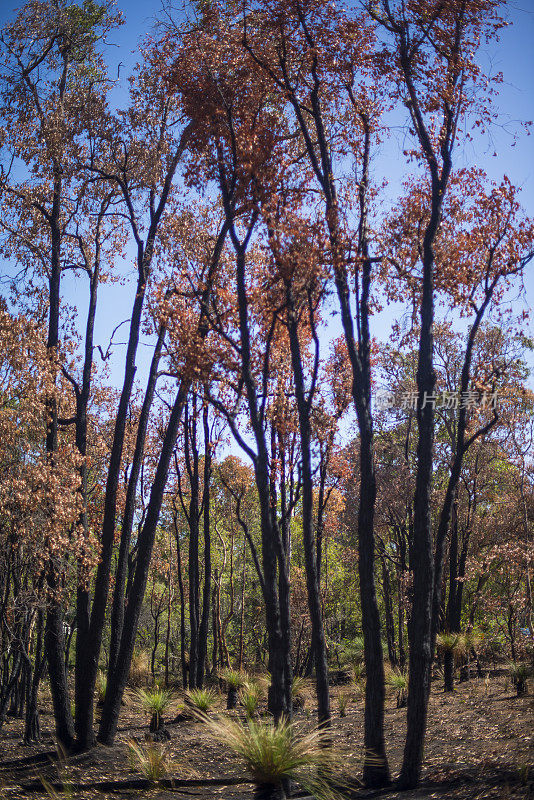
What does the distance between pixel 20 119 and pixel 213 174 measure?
505 cm

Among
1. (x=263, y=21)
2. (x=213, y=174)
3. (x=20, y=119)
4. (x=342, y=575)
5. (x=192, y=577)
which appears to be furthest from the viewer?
(x=342, y=575)

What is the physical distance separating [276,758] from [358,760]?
10.9 feet

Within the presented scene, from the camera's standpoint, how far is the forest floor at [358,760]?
693cm

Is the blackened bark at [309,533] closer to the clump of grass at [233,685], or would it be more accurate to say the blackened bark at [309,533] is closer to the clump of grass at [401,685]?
the clump of grass at [401,685]

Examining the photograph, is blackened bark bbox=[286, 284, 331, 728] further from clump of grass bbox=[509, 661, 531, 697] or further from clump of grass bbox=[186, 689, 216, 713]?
clump of grass bbox=[509, 661, 531, 697]

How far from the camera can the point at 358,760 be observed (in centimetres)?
895

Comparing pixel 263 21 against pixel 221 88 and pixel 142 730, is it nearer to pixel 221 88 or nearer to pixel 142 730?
pixel 221 88

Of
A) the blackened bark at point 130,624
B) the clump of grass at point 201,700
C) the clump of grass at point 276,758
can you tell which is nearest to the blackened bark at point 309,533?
the clump of grass at point 276,758

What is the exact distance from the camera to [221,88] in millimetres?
9797

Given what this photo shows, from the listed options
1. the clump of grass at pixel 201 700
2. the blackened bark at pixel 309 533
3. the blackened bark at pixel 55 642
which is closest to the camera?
the blackened bark at pixel 309 533

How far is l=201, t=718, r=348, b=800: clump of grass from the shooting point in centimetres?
621

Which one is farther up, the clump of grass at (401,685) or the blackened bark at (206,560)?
the blackened bark at (206,560)

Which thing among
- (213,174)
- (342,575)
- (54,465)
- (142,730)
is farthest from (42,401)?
(342,575)

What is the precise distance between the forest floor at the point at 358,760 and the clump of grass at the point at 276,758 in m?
0.47
